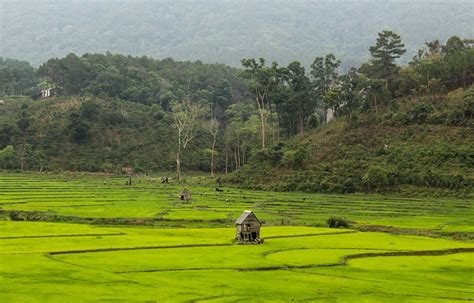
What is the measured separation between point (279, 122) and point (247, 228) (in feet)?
291

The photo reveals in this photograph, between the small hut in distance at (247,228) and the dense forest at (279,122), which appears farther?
the dense forest at (279,122)

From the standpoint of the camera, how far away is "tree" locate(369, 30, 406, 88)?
123 meters

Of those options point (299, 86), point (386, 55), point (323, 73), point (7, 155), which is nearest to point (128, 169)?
point (7, 155)

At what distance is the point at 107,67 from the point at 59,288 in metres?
149

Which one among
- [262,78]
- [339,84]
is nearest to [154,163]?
[262,78]

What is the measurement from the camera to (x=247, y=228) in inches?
2112

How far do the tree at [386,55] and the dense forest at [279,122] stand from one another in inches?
7.5

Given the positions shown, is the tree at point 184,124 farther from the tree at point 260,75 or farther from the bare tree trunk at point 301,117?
the bare tree trunk at point 301,117

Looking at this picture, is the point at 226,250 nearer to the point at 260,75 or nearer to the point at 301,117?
the point at 260,75

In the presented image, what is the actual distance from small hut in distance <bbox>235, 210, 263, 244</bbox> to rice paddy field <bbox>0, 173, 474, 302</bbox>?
0.90m

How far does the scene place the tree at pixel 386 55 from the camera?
123 metres

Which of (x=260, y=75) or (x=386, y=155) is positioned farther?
(x=260, y=75)

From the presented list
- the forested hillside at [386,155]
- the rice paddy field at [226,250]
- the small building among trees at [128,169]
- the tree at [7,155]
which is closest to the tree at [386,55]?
the forested hillside at [386,155]

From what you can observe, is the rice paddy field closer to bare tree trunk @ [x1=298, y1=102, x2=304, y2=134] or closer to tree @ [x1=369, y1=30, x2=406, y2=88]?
tree @ [x1=369, y1=30, x2=406, y2=88]
